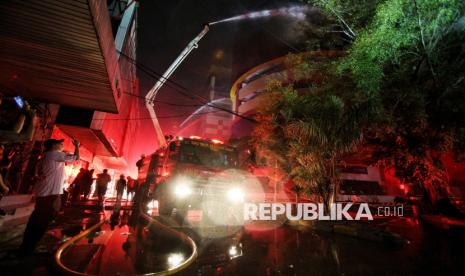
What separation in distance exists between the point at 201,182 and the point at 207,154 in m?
1.28

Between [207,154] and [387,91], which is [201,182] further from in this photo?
[387,91]

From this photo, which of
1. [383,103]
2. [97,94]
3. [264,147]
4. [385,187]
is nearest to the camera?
[97,94]

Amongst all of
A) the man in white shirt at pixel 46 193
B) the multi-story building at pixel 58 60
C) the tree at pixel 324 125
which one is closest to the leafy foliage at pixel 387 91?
the tree at pixel 324 125

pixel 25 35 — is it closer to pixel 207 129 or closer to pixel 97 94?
pixel 97 94

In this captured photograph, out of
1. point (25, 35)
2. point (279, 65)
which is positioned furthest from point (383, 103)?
point (279, 65)

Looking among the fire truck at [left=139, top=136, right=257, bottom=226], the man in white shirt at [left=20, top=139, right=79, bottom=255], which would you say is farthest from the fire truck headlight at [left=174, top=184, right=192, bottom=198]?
the man in white shirt at [left=20, top=139, right=79, bottom=255]

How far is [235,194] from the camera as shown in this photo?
8156mm

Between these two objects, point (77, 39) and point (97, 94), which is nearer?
point (77, 39)

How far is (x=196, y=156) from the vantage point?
8.25 metres

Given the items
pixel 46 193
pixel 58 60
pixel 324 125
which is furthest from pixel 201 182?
pixel 324 125

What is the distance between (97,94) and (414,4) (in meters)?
12.0

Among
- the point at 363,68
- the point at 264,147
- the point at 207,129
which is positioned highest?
the point at 207,129

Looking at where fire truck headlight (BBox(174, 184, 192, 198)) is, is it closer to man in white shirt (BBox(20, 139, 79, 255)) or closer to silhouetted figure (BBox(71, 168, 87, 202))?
man in white shirt (BBox(20, 139, 79, 255))

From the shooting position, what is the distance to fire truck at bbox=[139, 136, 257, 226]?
757 cm
